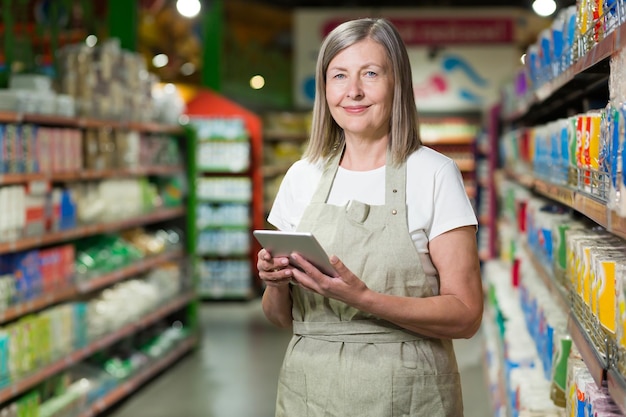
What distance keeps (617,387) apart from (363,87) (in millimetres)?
974

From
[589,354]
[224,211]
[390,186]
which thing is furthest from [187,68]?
[589,354]

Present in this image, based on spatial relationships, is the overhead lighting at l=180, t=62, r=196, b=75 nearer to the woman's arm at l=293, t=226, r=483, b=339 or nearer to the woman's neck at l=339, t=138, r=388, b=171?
the woman's neck at l=339, t=138, r=388, b=171

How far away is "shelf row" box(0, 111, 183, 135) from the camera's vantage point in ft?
16.4

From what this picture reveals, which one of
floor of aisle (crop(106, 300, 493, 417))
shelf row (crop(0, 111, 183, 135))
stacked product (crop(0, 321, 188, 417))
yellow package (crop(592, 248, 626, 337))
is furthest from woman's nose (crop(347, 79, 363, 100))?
floor of aisle (crop(106, 300, 493, 417))

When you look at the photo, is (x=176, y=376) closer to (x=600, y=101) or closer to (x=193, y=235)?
(x=193, y=235)

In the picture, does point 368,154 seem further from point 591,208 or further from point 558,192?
point 558,192

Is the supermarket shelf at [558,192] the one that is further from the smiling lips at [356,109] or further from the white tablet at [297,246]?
the white tablet at [297,246]

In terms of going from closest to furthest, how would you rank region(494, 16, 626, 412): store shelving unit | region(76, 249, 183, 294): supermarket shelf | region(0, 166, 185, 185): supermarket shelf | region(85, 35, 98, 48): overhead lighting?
1. region(494, 16, 626, 412): store shelving unit
2. region(0, 166, 185, 185): supermarket shelf
3. region(76, 249, 183, 294): supermarket shelf
4. region(85, 35, 98, 48): overhead lighting

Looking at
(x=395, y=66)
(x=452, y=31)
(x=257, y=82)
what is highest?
(x=452, y=31)

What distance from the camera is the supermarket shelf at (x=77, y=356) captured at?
15.9ft

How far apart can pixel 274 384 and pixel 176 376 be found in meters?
0.87

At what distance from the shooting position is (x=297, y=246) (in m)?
2.25

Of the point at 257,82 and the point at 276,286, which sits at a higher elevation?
the point at 257,82

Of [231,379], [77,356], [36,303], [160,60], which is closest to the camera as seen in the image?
[36,303]
